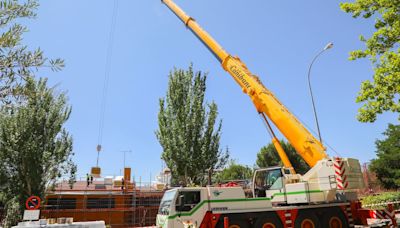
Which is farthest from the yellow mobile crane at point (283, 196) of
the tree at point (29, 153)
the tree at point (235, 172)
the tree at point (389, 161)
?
the tree at point (235, 172)

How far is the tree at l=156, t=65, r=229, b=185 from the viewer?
64.4 ft

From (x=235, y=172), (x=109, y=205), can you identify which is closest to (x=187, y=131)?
(x=109, y=205)

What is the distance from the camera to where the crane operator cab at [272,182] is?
38.9ft

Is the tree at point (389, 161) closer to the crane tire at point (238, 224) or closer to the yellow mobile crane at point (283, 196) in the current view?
the yellow mobile crane at point (283, 196)

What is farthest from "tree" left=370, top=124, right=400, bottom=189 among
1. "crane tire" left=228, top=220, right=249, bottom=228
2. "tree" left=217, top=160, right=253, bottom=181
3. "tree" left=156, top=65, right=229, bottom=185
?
"tree" left=217, top=160, right=253, bottom=181

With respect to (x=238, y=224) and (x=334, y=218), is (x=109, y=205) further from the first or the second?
(x=334, y=218)

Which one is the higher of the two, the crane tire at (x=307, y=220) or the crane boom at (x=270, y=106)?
the crane boom at (x=270, y=106)

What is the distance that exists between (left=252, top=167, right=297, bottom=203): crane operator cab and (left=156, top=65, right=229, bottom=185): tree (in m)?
7.14

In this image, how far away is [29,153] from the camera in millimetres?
16547

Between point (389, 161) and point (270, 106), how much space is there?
1839 centimetres

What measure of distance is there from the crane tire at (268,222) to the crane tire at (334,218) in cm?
219

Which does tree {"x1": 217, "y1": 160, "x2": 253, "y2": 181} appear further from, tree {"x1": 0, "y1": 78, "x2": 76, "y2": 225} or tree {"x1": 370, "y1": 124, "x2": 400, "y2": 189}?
tree {"x1": 0, "y1": 78, "x2": 76, "y2": 225}

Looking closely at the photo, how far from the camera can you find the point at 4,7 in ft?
12.1

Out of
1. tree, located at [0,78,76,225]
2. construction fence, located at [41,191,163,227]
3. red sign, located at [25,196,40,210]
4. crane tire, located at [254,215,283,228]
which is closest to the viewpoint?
crane tire, located at [254,215,283,228]
